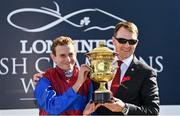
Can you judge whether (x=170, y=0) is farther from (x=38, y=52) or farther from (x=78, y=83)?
(x=78, y=83)

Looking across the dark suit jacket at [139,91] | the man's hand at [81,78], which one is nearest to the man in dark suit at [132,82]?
the dark suit jacket at [139,91]

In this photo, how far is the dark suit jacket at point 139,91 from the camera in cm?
233

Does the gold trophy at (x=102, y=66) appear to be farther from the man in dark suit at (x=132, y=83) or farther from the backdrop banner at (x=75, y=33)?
the backdrop banner at (x=75, y=33)

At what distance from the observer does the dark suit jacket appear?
2332 millimetres

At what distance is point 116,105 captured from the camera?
2.22m

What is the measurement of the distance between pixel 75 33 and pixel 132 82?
57.0 inches

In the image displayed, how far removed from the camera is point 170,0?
3.86 meters

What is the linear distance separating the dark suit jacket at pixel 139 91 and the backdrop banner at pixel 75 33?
132cm

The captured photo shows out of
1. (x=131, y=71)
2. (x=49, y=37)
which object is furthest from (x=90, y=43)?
(x=131, y=71)

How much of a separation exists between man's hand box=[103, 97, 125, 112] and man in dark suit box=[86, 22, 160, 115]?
1.8 inches

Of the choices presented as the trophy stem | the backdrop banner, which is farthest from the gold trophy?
the backdrop banner

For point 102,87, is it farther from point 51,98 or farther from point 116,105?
point 51,98

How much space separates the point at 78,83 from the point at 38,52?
151 centimetres

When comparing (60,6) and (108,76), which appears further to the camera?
(60,6)
